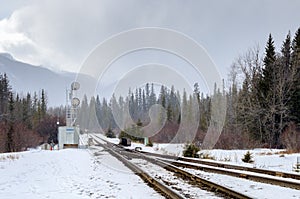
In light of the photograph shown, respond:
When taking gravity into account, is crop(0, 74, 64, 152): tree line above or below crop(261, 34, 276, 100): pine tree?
below

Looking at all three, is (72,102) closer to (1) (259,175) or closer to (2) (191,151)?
(2) (191,151)

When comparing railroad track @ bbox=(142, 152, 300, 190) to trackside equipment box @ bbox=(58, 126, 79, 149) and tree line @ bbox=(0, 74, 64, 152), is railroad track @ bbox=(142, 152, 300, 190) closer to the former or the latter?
trackside equipment box @ bbox=(58, 126, 79, 149)

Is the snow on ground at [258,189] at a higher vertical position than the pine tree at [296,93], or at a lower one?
lower

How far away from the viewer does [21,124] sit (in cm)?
5684

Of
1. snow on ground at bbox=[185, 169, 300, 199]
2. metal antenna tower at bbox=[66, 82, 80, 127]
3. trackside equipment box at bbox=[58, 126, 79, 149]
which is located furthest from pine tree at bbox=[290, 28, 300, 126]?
snow on ground at bbox=[185, 169, 300, 199]

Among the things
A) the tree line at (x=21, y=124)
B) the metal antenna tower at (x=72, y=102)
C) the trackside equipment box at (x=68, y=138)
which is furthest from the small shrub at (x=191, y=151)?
the tree line at (x=21, y=124)

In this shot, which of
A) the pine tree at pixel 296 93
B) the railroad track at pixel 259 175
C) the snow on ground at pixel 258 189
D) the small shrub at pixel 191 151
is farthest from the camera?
the pine tree at pixel 296 93

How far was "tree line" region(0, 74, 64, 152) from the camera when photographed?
45.8 m

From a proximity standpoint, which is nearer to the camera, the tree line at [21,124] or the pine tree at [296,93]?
the pine tree at [296,93]

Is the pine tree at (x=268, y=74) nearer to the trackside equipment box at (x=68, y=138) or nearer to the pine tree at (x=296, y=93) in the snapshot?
the pine tree at (x=296, y=93)

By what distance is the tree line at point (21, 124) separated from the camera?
45797 millimetres

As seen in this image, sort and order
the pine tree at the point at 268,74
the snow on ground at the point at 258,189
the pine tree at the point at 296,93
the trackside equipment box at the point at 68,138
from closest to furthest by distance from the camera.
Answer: the snow on ground at the point at 258,189, the trackside equipment box at the point at 68,138, the pine tree at the point at 296,93, the pine tree at the point at 268,74

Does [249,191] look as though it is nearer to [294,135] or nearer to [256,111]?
[294,135]

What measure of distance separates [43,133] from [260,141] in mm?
52410
